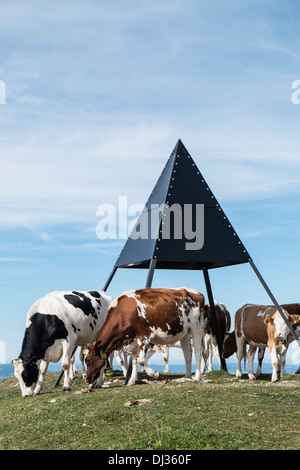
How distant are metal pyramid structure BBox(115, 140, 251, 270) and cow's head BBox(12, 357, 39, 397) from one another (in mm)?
4532

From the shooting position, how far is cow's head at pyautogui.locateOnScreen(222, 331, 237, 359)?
72.2 feet

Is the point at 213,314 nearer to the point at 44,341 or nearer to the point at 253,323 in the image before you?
the point at 253,323

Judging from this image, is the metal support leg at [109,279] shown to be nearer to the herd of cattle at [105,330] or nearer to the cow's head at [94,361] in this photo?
the herd of cattle at [105,330]

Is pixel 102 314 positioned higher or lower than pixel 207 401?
higher

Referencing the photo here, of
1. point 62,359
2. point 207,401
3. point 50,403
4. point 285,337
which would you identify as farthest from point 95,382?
point 285,337

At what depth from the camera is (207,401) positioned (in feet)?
42.1

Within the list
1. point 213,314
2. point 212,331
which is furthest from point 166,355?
point 213,314

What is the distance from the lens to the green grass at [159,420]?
32.6 ft

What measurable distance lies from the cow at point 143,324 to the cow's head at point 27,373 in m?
1.59

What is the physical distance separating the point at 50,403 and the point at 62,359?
279 cm

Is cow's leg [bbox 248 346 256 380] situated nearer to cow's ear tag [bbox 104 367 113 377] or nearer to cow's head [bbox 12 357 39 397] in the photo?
cow's ear tag [bbox 104 367 113 377]

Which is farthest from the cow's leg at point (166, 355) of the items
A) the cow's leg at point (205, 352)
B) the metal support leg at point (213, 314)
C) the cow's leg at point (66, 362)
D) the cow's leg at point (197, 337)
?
the cow's leg at point (66, 362)

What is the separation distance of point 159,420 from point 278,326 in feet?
29.3
